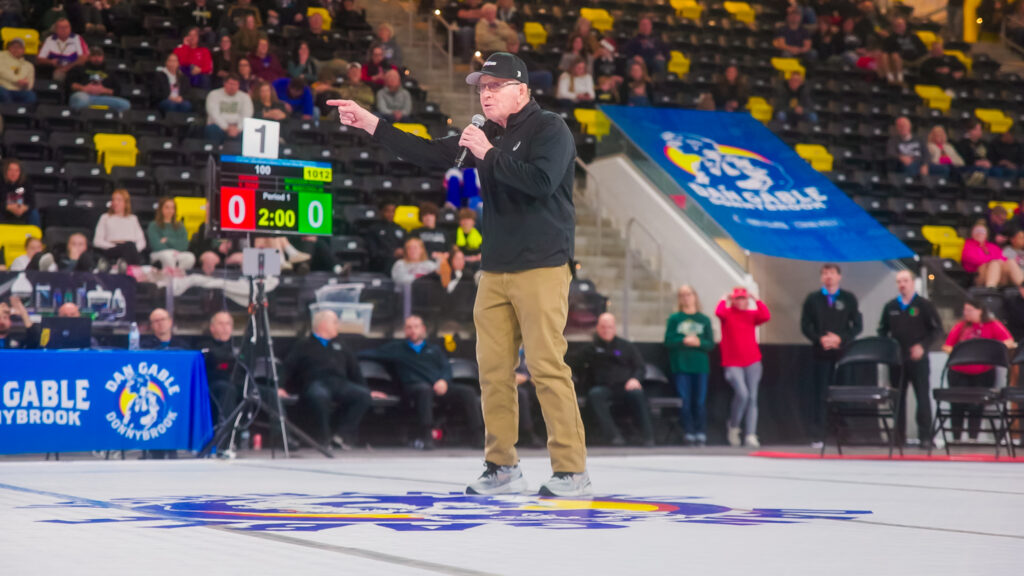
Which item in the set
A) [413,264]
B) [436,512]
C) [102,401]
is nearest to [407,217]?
[413,264]

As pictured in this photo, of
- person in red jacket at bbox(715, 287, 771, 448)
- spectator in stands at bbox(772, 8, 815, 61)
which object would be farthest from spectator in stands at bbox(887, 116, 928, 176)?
person in red jacket at bbox(715, 287, 771, 448)

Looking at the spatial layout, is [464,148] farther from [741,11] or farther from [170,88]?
[741,11]

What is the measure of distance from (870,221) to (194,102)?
7.32 meters

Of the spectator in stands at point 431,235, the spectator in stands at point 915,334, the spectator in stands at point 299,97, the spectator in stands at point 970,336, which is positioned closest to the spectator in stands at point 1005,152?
the spectator in stands at point 970,336

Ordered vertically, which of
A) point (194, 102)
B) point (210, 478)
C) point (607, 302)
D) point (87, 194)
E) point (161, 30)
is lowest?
point (210, 478)

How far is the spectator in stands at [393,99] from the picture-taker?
15.3 m

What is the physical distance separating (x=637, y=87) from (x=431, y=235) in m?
5.05

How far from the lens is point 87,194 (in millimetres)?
12844

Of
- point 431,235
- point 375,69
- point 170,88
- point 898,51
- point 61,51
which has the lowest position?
point 431,235

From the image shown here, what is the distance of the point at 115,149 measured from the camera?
1369 centimetres

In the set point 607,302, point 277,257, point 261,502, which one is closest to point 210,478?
point 261,502

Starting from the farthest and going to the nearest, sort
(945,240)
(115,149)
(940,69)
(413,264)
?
(940,69) → (945,240) → (115,149) → (413,264)

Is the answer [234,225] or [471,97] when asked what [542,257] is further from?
[471,97]

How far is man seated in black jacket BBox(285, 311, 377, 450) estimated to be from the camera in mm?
11016
